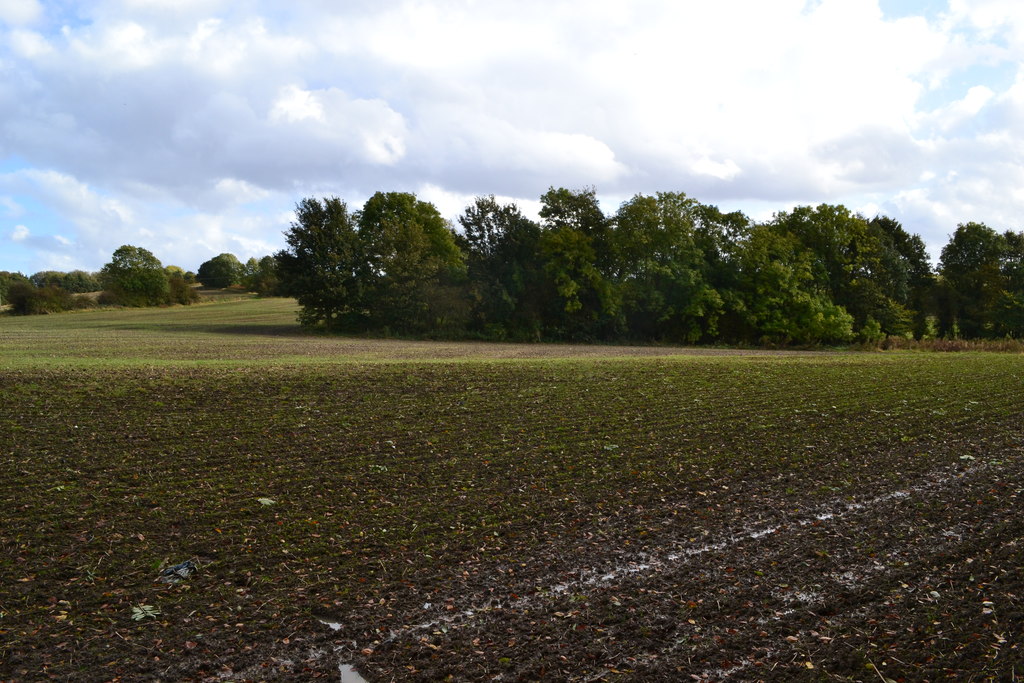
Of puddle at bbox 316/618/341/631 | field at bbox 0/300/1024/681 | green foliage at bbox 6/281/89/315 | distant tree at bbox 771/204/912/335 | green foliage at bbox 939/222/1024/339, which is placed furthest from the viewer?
green foliage at bbox 6/281/89/315

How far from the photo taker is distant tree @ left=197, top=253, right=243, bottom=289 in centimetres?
10681

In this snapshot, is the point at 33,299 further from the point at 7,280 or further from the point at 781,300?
the point at 781,300

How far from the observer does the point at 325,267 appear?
1930 inches

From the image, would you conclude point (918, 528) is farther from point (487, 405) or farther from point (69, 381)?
point (69, 381)

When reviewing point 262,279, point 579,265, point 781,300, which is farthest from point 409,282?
point 262,279

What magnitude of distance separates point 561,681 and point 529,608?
110cm

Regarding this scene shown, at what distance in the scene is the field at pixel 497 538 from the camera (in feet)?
17.0

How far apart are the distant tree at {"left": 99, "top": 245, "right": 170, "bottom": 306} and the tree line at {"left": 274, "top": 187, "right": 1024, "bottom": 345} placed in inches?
1520

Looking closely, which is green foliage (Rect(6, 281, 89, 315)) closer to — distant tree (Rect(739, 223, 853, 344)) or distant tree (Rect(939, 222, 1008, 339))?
distant tree (Rect(739, 223, 853, 344))

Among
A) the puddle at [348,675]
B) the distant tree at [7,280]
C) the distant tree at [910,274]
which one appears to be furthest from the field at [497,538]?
the distant tree at [7,280]

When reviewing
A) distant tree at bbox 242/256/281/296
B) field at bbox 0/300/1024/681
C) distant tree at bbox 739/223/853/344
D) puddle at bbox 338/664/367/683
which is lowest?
puddle at bbox 338/664/367/683

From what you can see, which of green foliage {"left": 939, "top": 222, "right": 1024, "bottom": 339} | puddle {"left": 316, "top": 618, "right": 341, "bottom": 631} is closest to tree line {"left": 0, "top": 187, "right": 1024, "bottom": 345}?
green foliage {"left": 939, "top": 222, "right": 1024, "bottom": 339}

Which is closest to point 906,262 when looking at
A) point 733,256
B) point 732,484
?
point 733,256

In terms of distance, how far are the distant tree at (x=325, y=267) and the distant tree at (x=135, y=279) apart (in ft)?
124
